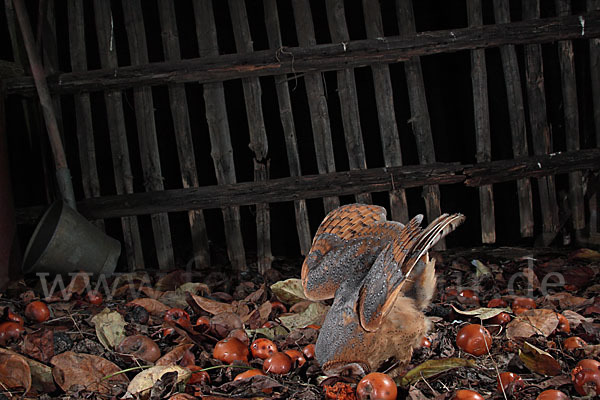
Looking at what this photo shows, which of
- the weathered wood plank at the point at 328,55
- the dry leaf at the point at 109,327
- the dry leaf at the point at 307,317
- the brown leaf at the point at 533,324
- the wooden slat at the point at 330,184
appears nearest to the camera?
the brown leaf at the point at 533,324

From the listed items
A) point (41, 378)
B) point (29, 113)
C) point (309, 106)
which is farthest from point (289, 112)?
point (41, 378)

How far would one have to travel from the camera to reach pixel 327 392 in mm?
1964

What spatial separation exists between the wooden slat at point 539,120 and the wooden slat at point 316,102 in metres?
1.44

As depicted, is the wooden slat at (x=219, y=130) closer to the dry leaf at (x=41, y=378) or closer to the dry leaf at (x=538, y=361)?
the dry leaf at (x=41, y=378)

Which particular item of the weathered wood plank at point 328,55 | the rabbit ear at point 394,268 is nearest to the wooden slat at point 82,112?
the weathered wood plank at point 328,55

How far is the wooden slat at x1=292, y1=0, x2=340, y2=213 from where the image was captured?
3.78 m

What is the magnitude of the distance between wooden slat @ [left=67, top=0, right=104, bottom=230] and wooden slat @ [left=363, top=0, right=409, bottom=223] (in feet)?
6.54

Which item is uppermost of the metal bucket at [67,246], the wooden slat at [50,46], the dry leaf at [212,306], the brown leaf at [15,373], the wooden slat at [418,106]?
the wooden slat at [50,46]

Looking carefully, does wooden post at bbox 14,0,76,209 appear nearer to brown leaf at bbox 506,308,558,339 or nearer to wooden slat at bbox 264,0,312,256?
wooden slat at bbox 264,0,312,256

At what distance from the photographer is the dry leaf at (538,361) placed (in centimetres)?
206

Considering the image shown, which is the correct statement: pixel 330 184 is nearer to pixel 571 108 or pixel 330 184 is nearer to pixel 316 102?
pixel 316 102

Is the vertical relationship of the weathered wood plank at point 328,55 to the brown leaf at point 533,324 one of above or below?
above

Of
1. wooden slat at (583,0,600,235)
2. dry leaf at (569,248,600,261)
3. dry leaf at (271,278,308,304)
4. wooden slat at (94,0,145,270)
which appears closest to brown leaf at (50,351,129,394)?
dry leaf at (271,278,308,304)

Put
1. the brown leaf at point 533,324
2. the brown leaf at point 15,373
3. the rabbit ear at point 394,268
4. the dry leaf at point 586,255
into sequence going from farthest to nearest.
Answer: the dry leaf at point 586,255, the brown leaf at point 533,324, the brown leaf at point 15,373, the rabbit ear at point 394,268
